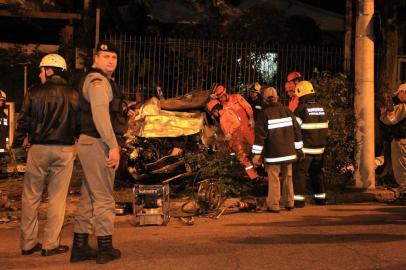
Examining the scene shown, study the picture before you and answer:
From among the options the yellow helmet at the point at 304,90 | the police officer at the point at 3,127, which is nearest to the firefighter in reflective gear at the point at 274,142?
the yellow helmet at the point at 304,90

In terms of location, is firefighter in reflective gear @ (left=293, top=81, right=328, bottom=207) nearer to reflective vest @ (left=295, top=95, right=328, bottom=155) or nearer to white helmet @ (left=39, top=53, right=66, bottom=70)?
reflective vest @ (left=295, top=95, right=328, bottom=155)

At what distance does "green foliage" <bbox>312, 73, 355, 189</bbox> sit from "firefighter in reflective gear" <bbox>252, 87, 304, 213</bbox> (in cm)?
200

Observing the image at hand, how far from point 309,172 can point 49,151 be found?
5.08 metres

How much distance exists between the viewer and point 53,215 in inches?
261

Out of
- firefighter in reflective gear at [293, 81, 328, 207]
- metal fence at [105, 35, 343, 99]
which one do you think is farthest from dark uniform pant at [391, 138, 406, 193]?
metal fence at [105, 35, 343, 99]

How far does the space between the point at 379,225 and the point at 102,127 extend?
436cm

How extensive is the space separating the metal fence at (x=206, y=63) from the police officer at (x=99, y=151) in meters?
7.95

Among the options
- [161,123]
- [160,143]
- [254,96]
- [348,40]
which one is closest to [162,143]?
[160,143]

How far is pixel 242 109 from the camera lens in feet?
35.8

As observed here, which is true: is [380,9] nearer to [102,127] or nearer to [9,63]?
[9,63]

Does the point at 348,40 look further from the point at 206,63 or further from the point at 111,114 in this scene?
the point at 111,114

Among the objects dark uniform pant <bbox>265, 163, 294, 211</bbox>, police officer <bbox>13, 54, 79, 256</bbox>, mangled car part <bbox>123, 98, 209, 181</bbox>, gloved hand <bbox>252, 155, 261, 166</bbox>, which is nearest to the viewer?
police officer <bbox>13, 54, 79, 256</bbox>

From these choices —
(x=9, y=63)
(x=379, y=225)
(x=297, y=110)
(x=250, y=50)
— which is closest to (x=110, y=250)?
(x=379, y=225)

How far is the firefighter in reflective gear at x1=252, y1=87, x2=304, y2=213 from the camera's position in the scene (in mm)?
9406
